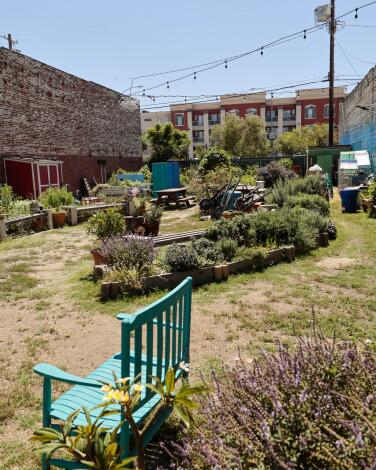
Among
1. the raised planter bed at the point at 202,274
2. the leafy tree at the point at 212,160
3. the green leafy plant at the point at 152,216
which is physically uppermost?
the leafy tree at the point at 212,160

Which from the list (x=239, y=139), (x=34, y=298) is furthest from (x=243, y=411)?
(x=239, y=139)

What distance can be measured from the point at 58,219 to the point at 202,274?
818 centimetres

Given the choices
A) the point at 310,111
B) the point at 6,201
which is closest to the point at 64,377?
the point at 6,201

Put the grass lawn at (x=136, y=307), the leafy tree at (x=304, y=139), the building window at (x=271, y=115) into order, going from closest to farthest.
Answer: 1. the grass lawn at (x=136, y=307)
2. the leafy tree at (x=304, y=139)
3. the building window at (x=271, y=115)

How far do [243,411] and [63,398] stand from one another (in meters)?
1.24

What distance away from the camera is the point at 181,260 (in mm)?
6039

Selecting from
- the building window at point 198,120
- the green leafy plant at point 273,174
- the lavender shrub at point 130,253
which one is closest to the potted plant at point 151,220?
the lavender shrub at point 130,253

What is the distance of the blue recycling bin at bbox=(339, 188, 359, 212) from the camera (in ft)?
43.2

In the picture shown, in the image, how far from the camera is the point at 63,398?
254cm

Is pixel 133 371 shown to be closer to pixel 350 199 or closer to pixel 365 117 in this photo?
pixel 350 199

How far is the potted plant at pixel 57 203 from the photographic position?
13109mm

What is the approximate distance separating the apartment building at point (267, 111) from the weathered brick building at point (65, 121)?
Answer: 36.4 meters

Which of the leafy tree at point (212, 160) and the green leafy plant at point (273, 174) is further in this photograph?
the leafy tree at point (212, 160)

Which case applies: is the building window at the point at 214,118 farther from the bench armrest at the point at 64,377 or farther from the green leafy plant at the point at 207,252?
the bench armrest at the point at 64,377
